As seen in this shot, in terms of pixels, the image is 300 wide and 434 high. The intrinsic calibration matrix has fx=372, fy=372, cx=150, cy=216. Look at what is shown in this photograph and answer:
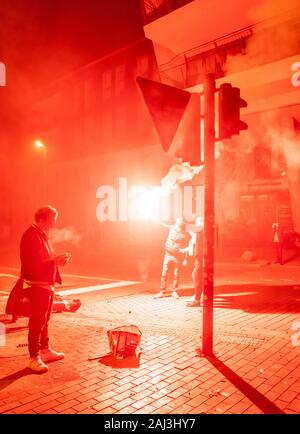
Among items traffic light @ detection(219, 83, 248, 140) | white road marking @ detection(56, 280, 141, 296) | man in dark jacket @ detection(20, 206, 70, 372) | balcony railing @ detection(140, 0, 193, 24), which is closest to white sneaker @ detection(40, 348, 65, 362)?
man in dark jacket @ detection(20, 206, 70, 372)

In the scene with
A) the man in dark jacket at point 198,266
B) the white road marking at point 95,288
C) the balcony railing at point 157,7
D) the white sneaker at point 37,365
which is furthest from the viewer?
the balcony railing at point 157,7

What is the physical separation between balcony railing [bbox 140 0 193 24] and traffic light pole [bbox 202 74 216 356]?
10.7 metres

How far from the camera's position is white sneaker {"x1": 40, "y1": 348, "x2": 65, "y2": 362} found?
4754mm

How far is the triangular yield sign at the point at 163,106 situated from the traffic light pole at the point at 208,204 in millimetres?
472

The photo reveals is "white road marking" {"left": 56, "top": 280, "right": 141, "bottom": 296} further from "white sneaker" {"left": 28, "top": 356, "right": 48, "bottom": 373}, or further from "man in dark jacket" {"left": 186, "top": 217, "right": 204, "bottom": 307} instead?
"white sneaker" {"left": 28, "top": 356, "right": 48, "bottom": 373}

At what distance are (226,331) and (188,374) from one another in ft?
6.14

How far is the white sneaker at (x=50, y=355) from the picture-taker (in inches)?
187

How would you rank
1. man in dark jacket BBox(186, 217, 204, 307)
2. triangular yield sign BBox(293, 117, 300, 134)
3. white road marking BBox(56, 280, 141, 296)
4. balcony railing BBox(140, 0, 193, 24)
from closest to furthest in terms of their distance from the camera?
1. man in dark jacket BBox(186, 217, 204, 307)
2. white road marking BBox(56, 280, 141, 296)
3. balcony railing BBox(140, 0, 193, 24)
4. triangular yield sign BBox(293, 117, 300, 134)

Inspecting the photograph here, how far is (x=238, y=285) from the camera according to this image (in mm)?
10414

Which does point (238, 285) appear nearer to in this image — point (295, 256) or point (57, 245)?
point (295, 256)

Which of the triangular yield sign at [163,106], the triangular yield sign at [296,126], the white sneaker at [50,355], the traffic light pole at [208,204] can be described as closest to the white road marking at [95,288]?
the white sneaker at [50,355]

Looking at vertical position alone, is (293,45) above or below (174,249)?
above

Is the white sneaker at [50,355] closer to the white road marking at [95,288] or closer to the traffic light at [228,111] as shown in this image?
the traffic light at [228,111]
